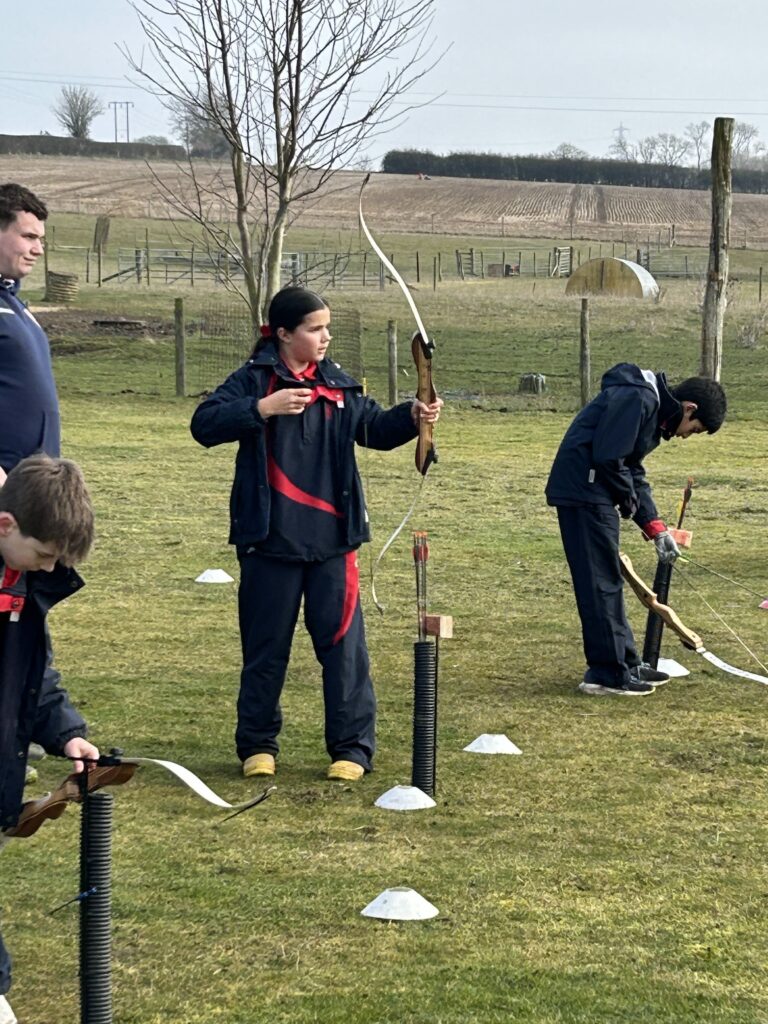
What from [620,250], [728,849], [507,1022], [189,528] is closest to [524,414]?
[189,528]

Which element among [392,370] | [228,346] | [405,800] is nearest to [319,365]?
[405,800]

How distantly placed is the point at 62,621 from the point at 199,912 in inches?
200

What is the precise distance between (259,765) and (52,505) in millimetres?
3192

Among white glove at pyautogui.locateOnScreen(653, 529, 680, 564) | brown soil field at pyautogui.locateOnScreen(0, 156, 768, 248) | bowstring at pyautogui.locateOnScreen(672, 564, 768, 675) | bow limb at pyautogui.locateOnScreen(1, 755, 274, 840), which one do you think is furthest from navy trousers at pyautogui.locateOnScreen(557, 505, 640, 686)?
brown soil field at pyautogui.locateOnScreen(0, 156, 768, 248)

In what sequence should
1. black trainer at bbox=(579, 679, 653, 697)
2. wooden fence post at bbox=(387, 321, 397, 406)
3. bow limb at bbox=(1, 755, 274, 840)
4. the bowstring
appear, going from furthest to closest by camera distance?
wooden fence post at bbox=(387, 321, 397, 406), the bowstring, black trainer at bbox=(579, 679, 653, 697), bow limb at bbox=(1, 755, 274, 840)

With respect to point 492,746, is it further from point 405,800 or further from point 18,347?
point 18,347

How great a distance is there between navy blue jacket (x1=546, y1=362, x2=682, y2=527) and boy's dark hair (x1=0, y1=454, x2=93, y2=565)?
4774mm

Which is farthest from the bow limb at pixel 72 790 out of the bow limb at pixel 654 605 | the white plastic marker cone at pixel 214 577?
the white plastic marker cone at pixel 214 577

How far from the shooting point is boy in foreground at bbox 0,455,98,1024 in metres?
3.92

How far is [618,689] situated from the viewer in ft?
28.1

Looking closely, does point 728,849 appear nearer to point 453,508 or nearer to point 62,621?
point 62,621

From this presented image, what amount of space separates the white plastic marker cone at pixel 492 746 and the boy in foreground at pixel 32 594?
2.97 meters

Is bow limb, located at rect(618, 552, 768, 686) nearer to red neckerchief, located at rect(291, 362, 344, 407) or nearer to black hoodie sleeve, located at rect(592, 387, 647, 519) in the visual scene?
black hoodie sleeve, located at rect(592, 387, 647, 519)

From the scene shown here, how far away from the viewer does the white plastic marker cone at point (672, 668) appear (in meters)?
9.05
